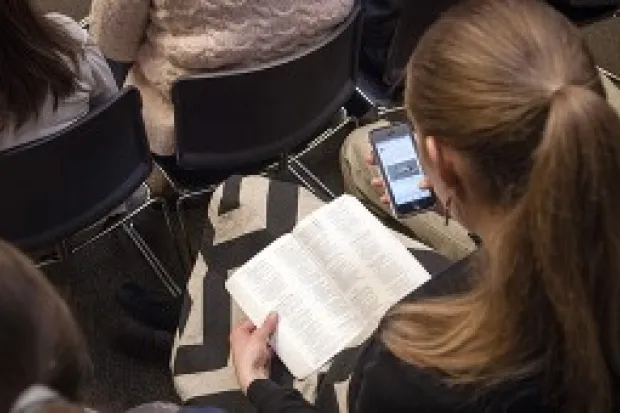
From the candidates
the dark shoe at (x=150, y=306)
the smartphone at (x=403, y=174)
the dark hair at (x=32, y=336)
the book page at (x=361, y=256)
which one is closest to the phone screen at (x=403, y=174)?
the smartphone at (x=403, y=174)

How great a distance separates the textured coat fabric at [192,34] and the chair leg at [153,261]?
342 millimetres

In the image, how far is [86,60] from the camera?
1.75 m

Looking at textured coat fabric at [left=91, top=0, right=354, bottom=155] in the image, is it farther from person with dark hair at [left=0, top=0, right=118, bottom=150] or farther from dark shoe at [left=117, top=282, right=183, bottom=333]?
dark shoe at [left=117, top=282, right=183, bottom=333]

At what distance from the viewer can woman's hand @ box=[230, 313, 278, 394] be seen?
1.38 meters

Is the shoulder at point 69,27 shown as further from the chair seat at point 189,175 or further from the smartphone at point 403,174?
the smartphone at point 403,174

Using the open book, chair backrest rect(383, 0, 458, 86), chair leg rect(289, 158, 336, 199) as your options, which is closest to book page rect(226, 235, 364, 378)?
the open book

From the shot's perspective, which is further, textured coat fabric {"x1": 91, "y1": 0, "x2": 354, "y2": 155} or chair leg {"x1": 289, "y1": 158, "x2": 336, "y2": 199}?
chair leg {"x1": 289, "y1": 158, "x2": 336, "y2": 199}

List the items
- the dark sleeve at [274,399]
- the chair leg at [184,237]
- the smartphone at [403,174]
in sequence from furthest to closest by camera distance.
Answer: the chair leg at [184,237]
the smartphone at [403,174]
the dark sleeve at [274,399]

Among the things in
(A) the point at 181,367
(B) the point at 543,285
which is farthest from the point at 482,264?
(A) the point at 181,367

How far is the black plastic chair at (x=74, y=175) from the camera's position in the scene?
4.99 feet

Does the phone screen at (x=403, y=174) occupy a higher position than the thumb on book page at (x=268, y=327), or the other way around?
the phone screen at (x=403, y=174)

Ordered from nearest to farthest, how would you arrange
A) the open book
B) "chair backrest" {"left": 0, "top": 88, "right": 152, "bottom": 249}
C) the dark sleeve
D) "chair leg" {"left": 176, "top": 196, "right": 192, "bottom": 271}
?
1. the dark sleeve
2. the open book
3. "chair backrest" {"left": 0, "top": 88, "right": 152, "bottom": 249}
4. "chair leg" {"left": 176, "top": 196, "right": 192, "bottom": 271}

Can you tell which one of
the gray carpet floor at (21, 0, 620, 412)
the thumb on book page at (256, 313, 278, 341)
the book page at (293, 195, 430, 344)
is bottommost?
the gray carpet floor at (21, 0, 620, 412)

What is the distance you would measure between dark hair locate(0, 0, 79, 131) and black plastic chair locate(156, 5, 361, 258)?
193 mm
